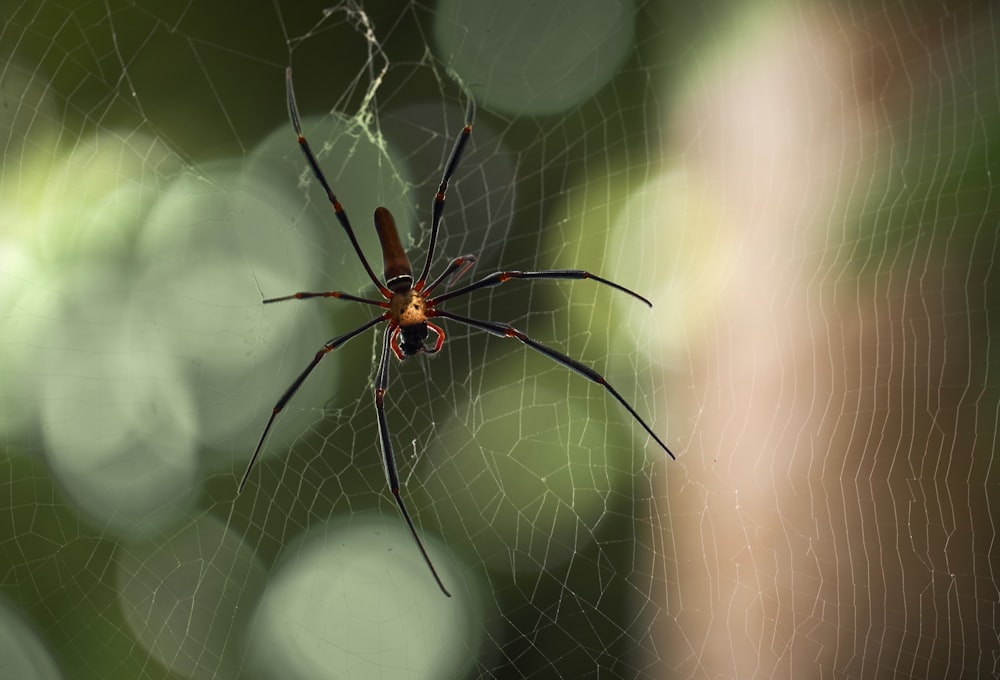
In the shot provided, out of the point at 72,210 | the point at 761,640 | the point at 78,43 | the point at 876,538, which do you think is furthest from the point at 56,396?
the point at 876,538

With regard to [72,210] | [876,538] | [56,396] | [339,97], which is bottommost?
[56,396]

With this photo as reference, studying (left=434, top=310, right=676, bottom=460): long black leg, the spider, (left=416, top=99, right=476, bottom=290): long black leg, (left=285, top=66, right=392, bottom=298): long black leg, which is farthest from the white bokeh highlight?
(left=416, top=99, right=476, bottom=290): long black leg

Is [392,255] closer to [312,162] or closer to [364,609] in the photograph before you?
[312,162]

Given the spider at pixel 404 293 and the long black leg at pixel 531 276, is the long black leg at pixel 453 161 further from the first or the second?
the long black leg at pixel 531 276

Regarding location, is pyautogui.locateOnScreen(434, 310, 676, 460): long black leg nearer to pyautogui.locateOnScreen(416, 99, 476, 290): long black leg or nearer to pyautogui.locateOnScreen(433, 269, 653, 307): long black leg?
pyautogui.locateOnScreen(433, 269, 653, 307): long black leg

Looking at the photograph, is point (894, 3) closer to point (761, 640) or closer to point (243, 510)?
point (761, 640)

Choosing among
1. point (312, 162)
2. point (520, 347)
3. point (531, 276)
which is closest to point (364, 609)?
point (520, 347)
